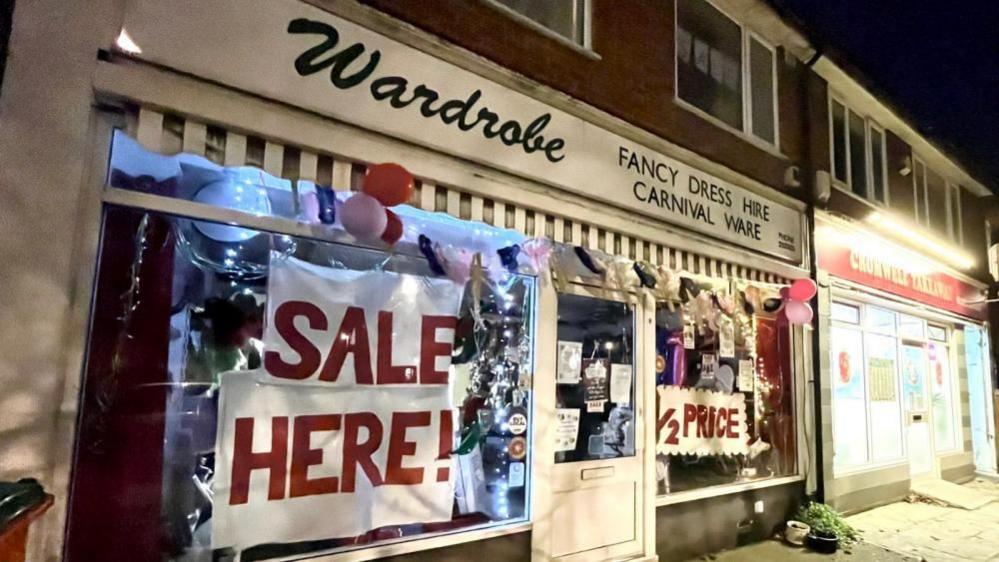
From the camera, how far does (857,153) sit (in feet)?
32.9

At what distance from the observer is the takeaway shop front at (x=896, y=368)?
8.66 m

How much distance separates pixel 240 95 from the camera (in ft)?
11.7

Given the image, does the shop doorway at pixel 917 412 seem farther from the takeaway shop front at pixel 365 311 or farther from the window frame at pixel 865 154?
the takeaway shop front at pixel 365 311

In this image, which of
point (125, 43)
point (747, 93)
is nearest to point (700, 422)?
point (747, 93)

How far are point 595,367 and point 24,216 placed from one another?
4.38 metres

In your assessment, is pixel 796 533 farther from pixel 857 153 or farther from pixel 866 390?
pixel 857 153

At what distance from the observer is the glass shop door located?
5301 millimetres

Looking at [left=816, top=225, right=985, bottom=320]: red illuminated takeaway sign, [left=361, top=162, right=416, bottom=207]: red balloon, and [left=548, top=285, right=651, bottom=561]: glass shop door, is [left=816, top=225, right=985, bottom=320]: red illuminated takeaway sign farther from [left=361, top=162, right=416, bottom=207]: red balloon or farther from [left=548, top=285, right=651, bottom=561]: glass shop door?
[left=361, top=162, right=416, bottom=207]: red balloon

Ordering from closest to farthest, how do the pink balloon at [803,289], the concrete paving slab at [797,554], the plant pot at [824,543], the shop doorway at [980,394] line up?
the concrete paving slab at [797,554] < the plant pot at [824,543] < the pink balloon at [803,289] < the shop doorway at [980,394]

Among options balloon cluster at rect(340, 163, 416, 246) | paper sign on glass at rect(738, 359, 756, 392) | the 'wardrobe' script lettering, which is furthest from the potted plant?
balloon cluster at rect(340, 163, 416, 246)

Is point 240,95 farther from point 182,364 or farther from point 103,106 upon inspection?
point 182,364

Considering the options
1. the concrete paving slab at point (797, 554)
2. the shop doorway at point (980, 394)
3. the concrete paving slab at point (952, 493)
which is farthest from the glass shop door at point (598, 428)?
the shop doorway at point (980, 394)

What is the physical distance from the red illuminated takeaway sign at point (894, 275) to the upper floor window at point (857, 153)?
39.7 inches

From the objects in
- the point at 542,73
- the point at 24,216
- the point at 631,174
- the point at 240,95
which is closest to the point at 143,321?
the point at 24,216
